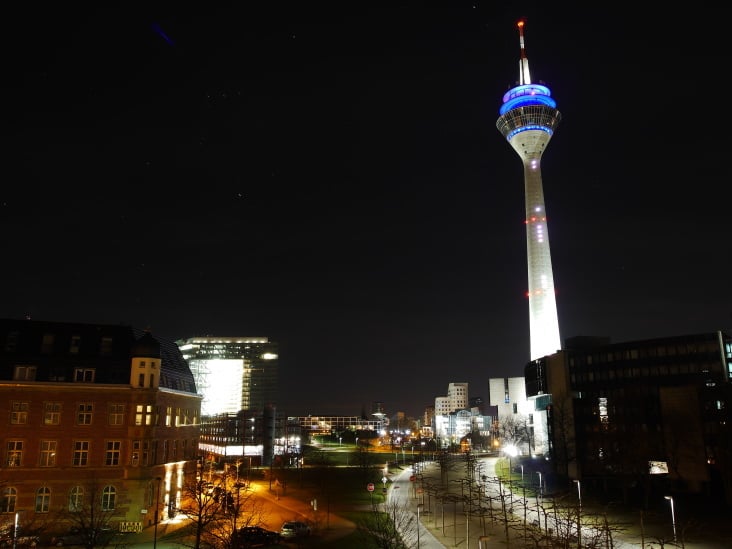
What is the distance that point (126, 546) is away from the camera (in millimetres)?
48219

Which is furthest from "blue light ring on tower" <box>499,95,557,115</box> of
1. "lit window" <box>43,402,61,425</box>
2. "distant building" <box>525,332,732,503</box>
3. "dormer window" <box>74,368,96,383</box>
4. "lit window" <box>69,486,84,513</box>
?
"lit window" <box>69,486,84,513</box>

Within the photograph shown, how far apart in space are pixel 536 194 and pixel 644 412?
9821cm

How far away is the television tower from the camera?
589 ft

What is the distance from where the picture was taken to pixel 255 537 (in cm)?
4634

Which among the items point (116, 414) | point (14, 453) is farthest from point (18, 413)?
point (116, 414)

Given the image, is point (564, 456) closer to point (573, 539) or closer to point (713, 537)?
point (713, 537)

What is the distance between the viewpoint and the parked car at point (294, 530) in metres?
48.1

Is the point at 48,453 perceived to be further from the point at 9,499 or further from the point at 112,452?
the point at 112,452

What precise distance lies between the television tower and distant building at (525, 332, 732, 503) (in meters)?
51.4

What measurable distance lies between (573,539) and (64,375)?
45.9m

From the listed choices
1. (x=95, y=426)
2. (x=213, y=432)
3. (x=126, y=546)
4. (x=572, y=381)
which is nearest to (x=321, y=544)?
(x=126, y=546)

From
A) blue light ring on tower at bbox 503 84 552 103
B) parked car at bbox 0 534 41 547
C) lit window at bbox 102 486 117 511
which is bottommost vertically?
parked car at bbox 0 534 41 547

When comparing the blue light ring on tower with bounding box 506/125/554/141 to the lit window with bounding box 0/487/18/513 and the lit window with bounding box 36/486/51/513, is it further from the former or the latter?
the lit window with bounding box 0/487/18/513

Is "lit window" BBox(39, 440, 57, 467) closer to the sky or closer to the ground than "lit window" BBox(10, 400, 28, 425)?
closer to the ground
